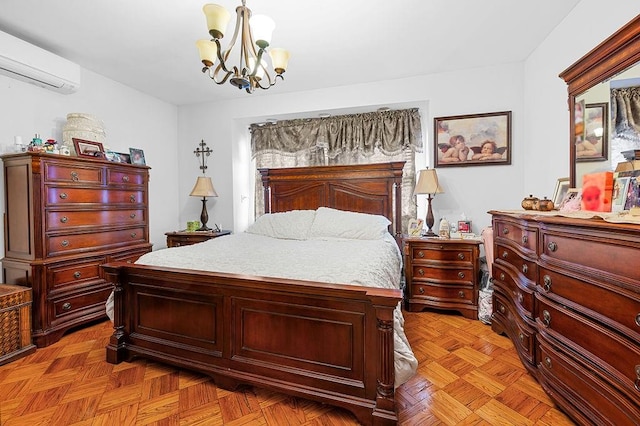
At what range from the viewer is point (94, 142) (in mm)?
2861

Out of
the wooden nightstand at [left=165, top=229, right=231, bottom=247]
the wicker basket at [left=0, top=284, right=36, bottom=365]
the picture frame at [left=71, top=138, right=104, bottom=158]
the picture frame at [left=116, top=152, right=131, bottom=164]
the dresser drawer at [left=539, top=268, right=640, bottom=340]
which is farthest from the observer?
the wooden nightstand at [left=165, top=229, right=231, bottom=247]

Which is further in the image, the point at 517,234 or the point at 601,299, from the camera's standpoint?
the point at 517,234

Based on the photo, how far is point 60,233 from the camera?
250 cm

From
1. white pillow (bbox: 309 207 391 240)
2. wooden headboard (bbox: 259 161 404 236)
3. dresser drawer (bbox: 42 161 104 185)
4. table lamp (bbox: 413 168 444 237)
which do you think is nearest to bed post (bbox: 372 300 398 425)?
white pillow (bbox: 309 207 391 240)

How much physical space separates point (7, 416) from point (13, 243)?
155 centimetres

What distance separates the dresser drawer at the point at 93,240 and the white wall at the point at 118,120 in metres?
0.53

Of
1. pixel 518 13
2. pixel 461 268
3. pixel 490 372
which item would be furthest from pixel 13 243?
pixel 518 13

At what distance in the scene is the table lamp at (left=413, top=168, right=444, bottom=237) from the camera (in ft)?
10.0

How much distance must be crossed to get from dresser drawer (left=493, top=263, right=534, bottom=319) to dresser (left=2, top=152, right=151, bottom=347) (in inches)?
135

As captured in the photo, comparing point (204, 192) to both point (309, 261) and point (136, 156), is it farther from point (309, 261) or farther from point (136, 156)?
point (309, 261)

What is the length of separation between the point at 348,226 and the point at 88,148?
2.59 metres

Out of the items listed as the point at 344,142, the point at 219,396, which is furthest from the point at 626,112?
the point at 219,396

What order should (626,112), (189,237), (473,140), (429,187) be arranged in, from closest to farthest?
(626,112)
(429,187)
(473,140)
(189,237)

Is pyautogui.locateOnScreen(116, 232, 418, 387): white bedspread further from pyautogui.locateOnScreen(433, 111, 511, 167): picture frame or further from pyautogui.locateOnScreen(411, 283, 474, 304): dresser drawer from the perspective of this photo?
pyautogui.locateOnScreen(433, 111, 511, 167): picture frame
